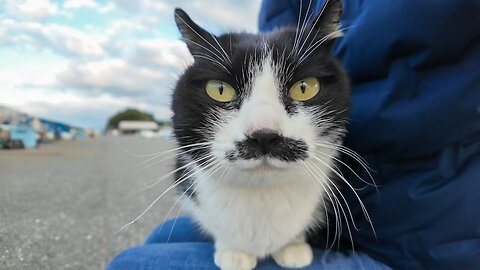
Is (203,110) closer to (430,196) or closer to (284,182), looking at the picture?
(284,182)

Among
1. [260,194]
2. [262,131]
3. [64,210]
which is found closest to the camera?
[262,131]

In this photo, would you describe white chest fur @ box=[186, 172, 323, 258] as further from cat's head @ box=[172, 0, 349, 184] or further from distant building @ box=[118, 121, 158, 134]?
distant building @ box=[118, 121, 158, 134]

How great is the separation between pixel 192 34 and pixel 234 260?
1.43 feet

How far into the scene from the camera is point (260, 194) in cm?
60

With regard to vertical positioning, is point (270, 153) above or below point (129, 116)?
below

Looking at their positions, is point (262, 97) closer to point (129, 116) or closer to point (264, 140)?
point (264, 140)

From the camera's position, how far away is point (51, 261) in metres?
0.63

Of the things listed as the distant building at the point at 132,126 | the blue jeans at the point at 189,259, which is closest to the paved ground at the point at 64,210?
the blue jeans at the point at 189,259

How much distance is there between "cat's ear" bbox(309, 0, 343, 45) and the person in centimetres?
3

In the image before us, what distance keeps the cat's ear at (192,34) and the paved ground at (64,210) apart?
0.72 feet

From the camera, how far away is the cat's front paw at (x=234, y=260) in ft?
2.04

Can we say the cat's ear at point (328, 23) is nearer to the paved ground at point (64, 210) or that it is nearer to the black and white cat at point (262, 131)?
the black and white cat at point (262, 131)

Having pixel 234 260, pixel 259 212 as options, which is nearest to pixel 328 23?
pixel 259 212

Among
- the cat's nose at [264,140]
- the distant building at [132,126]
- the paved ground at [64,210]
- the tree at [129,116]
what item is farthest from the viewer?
the distant building at [132,126]
